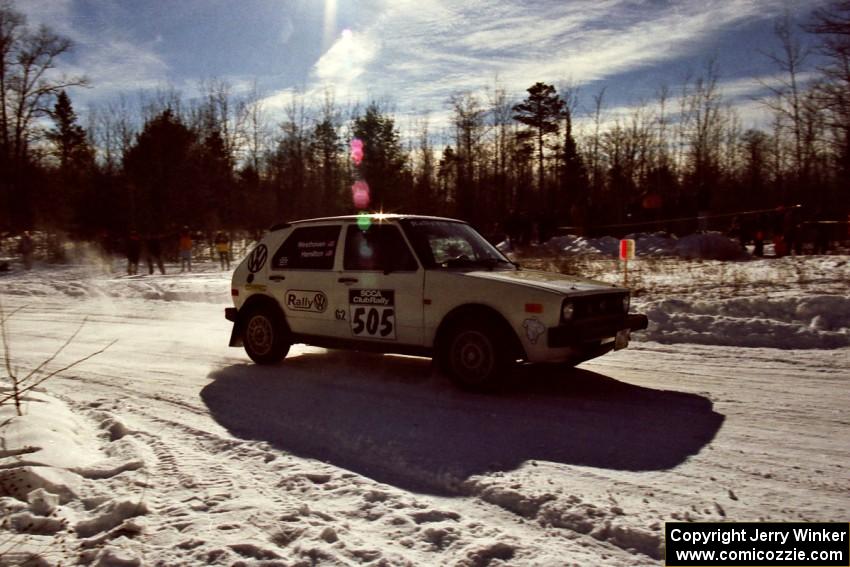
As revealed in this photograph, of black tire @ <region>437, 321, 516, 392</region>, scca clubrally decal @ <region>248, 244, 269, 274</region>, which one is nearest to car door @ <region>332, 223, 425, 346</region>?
black tire @ <region>437, 321, 516, 392</region>

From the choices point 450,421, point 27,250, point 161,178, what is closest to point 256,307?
point 450,421

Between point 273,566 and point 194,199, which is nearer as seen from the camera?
point 273,566

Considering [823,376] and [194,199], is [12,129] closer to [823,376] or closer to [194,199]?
[194,199]

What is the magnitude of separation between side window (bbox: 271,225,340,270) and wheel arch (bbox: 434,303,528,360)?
1.73 metres

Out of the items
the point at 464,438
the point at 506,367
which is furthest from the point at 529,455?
the point at 506,367

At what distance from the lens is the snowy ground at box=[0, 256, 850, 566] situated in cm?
296

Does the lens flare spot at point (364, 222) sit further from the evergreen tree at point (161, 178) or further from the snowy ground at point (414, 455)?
the evergreen tree at point (161, 178)

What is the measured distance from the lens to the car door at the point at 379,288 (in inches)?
241

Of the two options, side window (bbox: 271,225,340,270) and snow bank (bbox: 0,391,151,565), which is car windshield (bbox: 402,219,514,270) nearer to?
side window (bbox: 271,225,340,270)

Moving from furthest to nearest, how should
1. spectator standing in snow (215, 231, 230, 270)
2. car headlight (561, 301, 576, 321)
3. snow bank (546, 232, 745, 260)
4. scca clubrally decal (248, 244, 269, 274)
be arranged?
1. spectator standing in snow (215, 231, 230, 270)
2. snow bank (546, 232, 745, 260)
3. scca clubrally decal (248, 244, 269, 274)
4. car headlight (561, 301, 576, 321)

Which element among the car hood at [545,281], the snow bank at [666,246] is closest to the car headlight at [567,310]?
the car hood at [545,281]

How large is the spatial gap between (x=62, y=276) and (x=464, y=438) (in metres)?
26.6

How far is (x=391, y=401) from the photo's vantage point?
557cm

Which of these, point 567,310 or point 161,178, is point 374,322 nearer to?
point 567,310
